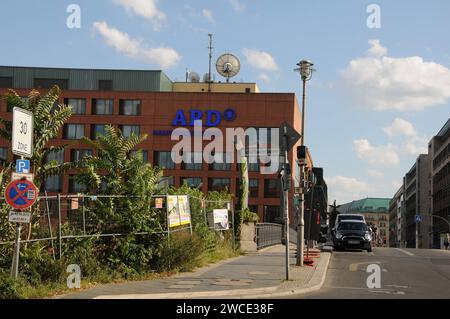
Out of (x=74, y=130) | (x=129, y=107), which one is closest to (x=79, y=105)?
(x=74, y=130)

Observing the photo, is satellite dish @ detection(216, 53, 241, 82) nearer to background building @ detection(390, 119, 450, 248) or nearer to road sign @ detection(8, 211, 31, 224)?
background building @ detection(390, 119, 450, 248)

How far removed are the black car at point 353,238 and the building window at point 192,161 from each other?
50.5m

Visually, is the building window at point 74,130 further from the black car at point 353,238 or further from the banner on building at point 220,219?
the banner on building at point 220,219

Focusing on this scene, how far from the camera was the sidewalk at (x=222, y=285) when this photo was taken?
11938 millimetres

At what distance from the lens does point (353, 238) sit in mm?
31609

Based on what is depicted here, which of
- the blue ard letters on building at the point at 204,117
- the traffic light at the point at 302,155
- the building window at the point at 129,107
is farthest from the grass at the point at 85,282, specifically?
the building window at the point at 129,107

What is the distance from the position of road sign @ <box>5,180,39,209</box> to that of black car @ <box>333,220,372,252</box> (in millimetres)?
23100

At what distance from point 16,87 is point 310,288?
266 feet

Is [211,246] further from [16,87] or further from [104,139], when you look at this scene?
[16,87]

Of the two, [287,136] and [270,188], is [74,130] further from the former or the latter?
[287,136]

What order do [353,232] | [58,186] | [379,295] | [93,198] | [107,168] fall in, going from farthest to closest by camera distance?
[58,186] → [353,232] → [107,168] → [93,198] → [379,295]

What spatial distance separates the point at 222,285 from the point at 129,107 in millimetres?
74034
